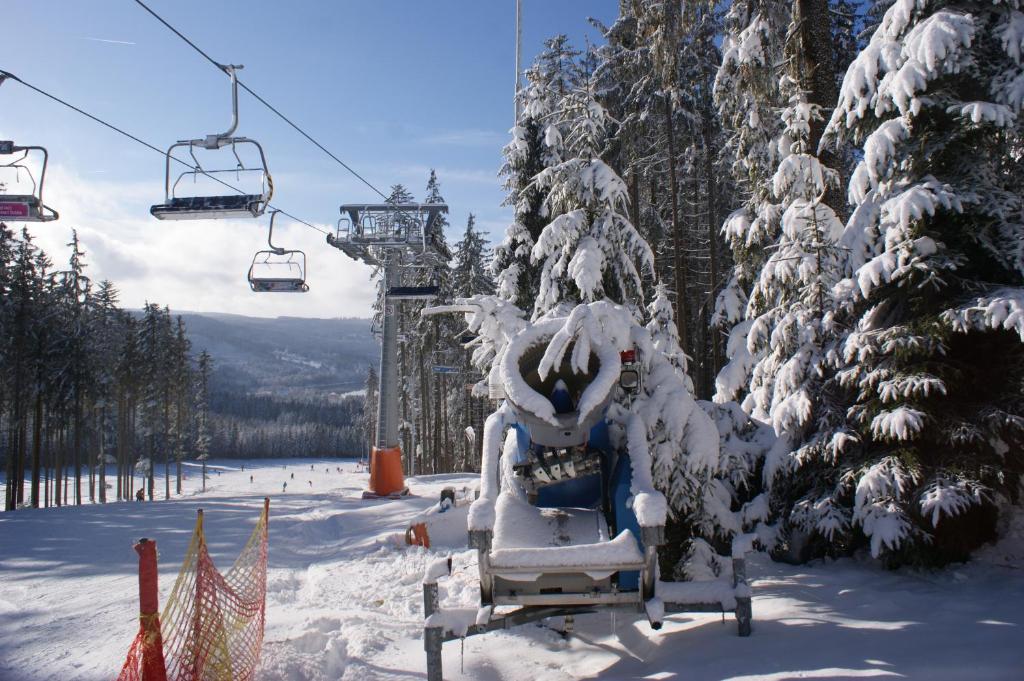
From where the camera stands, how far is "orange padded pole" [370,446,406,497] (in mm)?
19625

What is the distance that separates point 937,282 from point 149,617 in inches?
299

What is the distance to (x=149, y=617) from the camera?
4.25 m

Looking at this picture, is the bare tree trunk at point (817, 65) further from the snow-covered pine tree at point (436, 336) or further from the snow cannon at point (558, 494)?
the snow-covered pine tree at point (436, 336)

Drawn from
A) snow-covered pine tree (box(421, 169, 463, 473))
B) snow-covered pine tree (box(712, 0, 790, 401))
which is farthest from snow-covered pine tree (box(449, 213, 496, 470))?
snow-covered pine tree (box(712, 0, 790, 401))

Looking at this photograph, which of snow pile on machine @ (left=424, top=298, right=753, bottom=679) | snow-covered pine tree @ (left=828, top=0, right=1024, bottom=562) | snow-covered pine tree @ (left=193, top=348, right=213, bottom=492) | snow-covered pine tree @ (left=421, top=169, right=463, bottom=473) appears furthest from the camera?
snow-covered pine tree @ (left=193, top=348, right=213, bottom=492)

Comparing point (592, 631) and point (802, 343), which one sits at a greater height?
point (802, 343)

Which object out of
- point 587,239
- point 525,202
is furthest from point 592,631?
point 525,202

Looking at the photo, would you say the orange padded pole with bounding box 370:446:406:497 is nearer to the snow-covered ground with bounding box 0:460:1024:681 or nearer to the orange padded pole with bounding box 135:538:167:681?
the snow-covered ground with bounding box 0:460:1024:681

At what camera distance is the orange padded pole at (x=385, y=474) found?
64.4 ft

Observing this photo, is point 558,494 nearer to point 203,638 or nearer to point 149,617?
point 203,638

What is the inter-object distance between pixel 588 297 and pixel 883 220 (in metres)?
4.89

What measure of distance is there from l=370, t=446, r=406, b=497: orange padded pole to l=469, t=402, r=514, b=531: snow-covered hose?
574 inches

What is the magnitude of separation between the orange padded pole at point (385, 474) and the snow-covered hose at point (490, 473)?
14.6 m

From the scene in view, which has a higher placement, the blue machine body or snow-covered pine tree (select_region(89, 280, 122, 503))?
snow-covered pine tree (select_region(89, 280, 122, 503))
